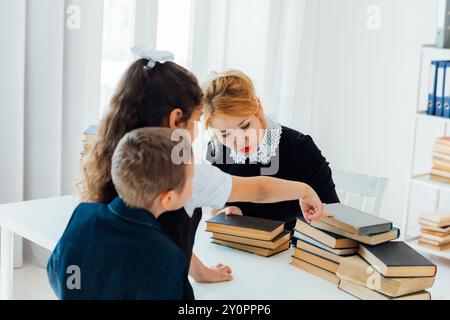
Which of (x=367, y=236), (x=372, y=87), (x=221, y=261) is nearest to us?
(x=367, y=236)

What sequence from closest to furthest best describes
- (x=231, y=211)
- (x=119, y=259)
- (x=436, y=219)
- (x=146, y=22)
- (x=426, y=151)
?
(x=119, y=259) → (x=231, y=211) → (x=146, y=22) → (x=436, y=219) → (x=426, y=151)

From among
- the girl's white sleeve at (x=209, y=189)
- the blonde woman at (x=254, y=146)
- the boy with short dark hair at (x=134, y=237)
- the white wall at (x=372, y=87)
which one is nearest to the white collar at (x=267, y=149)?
the blonde woman at (x=254, y=146)

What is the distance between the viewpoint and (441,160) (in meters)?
3.62

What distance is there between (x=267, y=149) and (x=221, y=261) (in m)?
0.81

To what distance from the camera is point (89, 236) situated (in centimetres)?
141

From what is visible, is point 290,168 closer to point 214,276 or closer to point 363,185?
point 363,185

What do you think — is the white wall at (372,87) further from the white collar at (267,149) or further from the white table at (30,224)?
the white table at (30,224)

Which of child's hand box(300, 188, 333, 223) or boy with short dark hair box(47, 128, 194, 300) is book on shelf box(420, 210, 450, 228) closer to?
child's hand box(300, 188, 333, 223)

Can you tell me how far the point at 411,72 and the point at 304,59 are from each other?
640 millimetres

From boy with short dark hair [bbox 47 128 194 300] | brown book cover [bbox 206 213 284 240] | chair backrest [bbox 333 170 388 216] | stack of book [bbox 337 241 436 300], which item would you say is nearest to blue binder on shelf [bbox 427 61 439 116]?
chair backrest [bbox 333 170 388 216]

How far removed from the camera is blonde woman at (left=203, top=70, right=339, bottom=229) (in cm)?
228

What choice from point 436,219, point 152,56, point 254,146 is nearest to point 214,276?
point 152,56

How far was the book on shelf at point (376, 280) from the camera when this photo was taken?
5.20ft
